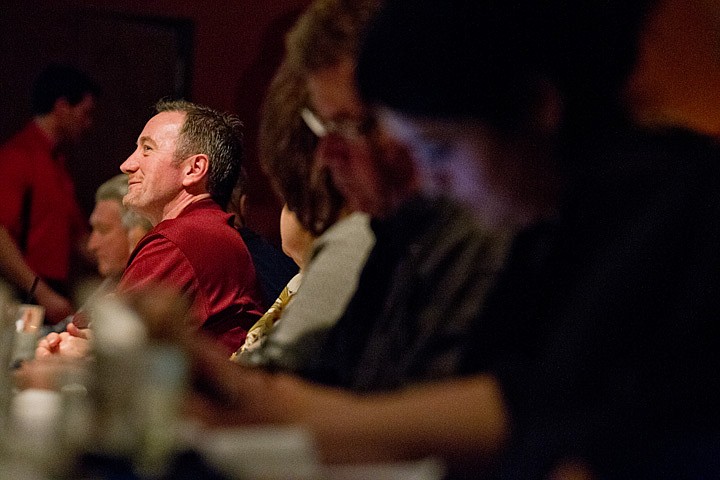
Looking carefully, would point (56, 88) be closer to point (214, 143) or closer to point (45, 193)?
point (45, 193)

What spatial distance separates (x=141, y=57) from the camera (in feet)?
16.4

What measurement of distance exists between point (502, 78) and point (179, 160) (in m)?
1.93

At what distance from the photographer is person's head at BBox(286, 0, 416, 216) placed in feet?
4.48

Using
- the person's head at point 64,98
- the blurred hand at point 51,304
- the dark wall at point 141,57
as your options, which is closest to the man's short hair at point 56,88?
the person's head at point 64,98

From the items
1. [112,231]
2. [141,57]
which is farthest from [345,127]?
[141,57]

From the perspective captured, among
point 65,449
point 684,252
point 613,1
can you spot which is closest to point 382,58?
point 613,1

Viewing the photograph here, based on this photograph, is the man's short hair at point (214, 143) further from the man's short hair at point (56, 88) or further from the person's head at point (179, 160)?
the man's short hair at point (56, 88)

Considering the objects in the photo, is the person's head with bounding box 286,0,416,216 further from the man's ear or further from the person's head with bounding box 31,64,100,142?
the person's head with bounding box 31,64,100,142

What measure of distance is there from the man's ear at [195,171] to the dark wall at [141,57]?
1873 mm

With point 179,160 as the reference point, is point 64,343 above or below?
below

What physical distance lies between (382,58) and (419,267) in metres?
0.32

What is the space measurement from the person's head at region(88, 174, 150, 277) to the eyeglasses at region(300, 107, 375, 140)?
235 cm

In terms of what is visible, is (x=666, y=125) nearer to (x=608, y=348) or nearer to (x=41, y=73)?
(x=608, y=348)

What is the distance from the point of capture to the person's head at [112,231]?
3742 mm
